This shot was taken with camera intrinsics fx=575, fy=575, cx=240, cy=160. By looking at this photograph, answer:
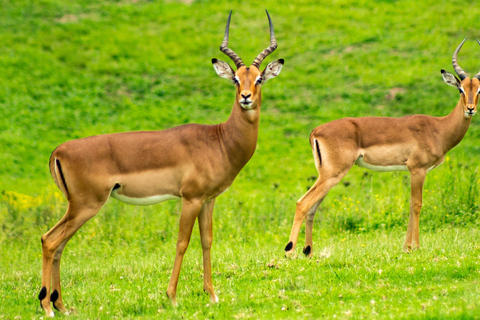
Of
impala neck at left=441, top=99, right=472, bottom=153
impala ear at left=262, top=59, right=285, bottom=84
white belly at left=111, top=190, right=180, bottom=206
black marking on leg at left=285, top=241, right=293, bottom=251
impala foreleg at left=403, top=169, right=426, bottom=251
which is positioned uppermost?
impala ear at left=262, top=59, right=285, bottom=84

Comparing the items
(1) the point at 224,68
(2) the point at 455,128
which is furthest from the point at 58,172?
(2) the point at 455,128

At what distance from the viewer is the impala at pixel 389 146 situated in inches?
382

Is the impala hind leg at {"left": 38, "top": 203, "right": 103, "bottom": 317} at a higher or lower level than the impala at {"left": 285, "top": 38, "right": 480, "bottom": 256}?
lower

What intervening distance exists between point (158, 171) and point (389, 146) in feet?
15.1

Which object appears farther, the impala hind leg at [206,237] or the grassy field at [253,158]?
the impala hind leg at [206,237]

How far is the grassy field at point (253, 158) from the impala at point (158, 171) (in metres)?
0.77

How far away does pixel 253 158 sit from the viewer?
1994 centimetres

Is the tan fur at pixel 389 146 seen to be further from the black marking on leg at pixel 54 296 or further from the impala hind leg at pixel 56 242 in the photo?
the black marking on leg at pixel 54 296

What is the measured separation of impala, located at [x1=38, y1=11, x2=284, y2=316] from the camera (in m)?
7.06

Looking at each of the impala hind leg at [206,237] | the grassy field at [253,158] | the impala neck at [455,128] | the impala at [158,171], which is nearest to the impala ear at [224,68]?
the impala at [158,171]

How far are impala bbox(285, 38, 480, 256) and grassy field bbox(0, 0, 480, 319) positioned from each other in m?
0.84

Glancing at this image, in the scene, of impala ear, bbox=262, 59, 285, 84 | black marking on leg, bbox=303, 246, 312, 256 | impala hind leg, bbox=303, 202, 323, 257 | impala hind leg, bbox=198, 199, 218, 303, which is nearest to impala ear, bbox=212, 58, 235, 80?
impala ear, bbox=262, 59, 285, 84

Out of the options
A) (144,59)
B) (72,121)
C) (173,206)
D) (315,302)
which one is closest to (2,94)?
(72,121)

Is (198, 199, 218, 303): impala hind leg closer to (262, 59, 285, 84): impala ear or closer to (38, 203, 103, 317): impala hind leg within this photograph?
(38, 203, 103, 317): impala hind leg
